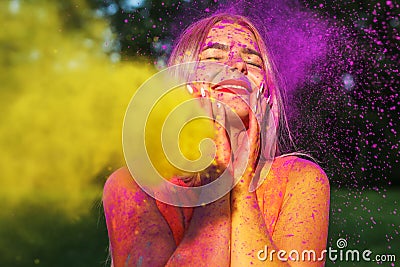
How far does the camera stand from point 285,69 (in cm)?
196

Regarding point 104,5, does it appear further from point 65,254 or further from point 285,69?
point 285,69

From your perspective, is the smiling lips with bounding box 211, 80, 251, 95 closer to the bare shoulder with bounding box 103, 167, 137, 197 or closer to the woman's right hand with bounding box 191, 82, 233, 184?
the woman's right hand with bounding box 191, 82, 233, 184

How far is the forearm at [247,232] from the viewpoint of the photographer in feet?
3.80

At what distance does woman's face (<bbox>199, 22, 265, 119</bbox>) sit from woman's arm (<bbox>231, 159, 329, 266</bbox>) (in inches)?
7.7

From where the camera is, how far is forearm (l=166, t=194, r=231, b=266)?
1.14 meters

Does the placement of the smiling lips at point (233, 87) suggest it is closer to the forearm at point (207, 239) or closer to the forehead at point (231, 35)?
the forehead at point (231, 35)

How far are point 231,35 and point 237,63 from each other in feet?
0.31

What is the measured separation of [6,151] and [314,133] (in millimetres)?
1599

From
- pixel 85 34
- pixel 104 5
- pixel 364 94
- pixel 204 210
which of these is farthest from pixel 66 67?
pixel 204 210

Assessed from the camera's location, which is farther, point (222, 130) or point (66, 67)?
point (66, 67)

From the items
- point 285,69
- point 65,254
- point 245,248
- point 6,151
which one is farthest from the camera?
point 65,254

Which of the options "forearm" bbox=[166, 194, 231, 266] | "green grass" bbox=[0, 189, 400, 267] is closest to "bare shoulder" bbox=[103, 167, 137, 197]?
"forearm" bbox=[166, 194, 231, 266]

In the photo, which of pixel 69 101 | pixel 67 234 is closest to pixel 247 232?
pixel 69 101

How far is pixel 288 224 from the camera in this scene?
123 cm
